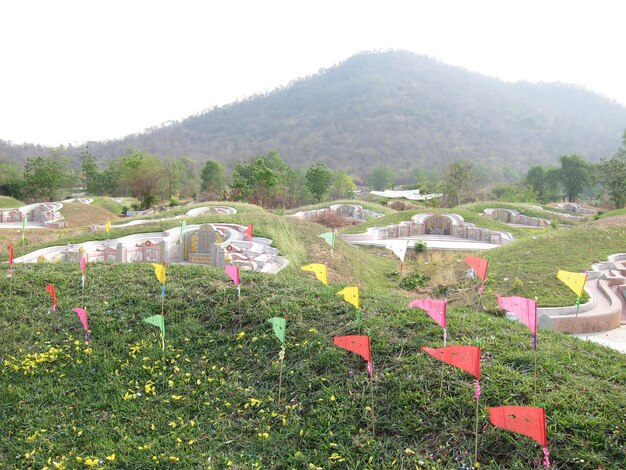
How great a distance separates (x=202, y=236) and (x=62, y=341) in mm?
7091

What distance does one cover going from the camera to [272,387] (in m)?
4.30

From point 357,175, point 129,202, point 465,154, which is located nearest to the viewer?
point 129,202

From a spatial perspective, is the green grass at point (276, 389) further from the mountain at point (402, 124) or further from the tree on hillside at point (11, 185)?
the mountain at point (402, 124)

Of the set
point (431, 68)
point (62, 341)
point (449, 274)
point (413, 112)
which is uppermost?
point (431, 68)

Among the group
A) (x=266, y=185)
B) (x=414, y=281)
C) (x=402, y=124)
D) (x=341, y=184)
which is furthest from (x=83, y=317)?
(x=402, y=124)

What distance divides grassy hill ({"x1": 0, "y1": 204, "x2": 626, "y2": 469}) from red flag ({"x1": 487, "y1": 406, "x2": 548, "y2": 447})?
44 cm

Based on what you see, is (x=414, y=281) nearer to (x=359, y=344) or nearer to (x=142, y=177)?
(x=359, y=344)

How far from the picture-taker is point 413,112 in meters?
100

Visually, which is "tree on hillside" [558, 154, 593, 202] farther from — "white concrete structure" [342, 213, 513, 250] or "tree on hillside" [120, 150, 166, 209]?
"tree on hillside" [120, 150, 166, 209]

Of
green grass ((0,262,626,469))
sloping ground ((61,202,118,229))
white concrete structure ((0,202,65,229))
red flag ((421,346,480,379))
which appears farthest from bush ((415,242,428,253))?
white concrete structure ((0,202,65,229))

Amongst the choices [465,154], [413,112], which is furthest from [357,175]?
[413,112]

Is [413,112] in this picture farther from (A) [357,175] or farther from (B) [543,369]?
(B) [543,369]

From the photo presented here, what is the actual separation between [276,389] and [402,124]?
93.0 m

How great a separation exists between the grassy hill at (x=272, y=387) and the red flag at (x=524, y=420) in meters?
0.44
